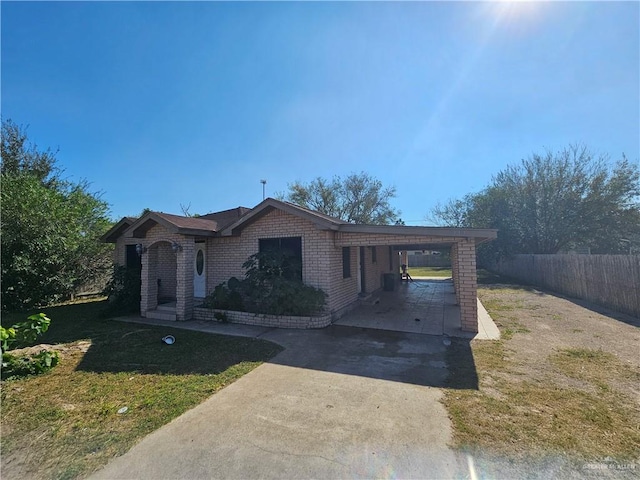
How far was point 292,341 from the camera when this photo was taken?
21.2 feet

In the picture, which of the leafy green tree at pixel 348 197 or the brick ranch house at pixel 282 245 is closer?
the brick ranch house at pixel 282 245

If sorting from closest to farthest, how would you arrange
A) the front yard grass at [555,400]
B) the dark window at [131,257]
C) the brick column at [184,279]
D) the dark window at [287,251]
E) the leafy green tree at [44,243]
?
1. the front yard grass at [555,400]
2. the dark window at [287,251]
3. the brick column at [184,279]
4. the leafy green tree at [44,243]
5. the dark window at [131,257]

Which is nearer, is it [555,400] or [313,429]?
[313,429]

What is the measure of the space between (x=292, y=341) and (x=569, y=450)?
15.8 feet

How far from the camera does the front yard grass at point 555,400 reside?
8.83 ft

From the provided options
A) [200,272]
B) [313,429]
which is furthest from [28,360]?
[200,272]

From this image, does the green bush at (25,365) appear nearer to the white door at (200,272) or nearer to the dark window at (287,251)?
the dark window at (287,251)

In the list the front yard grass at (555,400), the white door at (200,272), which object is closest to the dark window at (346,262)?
the front yard grass at (555,400)

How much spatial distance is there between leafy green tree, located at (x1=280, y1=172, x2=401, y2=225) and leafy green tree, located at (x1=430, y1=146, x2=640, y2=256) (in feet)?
36.4

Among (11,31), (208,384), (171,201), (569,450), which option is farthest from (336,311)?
(171,201)

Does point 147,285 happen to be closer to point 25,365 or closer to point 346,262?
point 25,365

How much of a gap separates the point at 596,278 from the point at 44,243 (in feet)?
67.1

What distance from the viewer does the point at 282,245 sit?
9.07m

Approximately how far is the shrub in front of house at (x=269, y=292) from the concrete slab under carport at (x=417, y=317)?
112 centimetres
